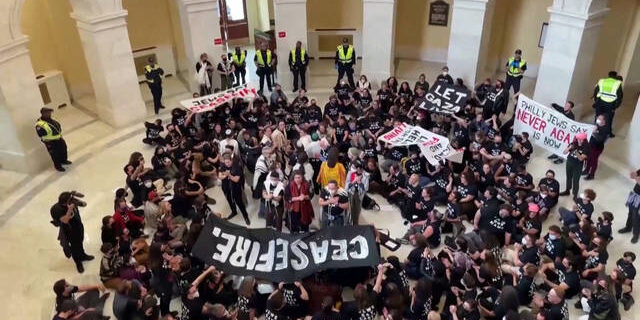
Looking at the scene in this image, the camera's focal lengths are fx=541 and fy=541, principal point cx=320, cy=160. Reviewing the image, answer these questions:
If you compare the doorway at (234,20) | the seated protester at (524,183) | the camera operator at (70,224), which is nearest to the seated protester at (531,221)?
the seated protester at (524,183)

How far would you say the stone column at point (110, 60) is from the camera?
12.1 metres

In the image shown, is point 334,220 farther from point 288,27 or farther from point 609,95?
point 288,27

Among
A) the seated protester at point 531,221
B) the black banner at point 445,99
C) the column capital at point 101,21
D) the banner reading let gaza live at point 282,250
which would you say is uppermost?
the column capital at point 101,21

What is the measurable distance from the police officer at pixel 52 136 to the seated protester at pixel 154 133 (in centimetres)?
174

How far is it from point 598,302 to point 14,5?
36.7 feet

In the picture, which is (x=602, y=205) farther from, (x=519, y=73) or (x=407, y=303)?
(x=407, y=303)

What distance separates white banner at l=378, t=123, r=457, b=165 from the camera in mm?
9973

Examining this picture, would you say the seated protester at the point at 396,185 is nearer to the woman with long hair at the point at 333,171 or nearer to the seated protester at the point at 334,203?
the woman with long hair at the point at 333,171

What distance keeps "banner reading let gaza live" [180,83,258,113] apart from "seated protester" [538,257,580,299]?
7.38 meters

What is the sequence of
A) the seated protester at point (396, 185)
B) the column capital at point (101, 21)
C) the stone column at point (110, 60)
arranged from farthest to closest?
the stone column at point (110, 60) < the column capital at point (101, 21) < the seated protester at point (396, 185)

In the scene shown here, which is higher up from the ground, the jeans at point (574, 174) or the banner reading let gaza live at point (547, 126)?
the banner reading let gaza live at point (547, 126)

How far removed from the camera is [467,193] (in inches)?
360

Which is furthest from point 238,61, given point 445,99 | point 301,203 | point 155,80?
point 301,203

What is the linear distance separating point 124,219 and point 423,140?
546 centimetres
